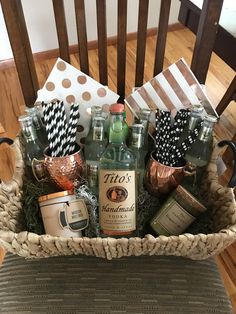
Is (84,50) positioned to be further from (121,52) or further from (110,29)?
(110,29)

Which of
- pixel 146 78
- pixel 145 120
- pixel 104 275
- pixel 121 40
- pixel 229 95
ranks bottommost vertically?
pixel 146 78

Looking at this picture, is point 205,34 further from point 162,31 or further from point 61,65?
point 61,65

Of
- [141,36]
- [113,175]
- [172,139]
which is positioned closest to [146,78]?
[141,36]

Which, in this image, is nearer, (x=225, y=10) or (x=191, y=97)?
(x=191, y=97)

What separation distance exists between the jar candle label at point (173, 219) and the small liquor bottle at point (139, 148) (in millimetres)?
89

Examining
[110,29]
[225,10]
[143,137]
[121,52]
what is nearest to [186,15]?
[225,10]

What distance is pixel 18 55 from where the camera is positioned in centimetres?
71

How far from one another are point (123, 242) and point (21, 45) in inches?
18.1

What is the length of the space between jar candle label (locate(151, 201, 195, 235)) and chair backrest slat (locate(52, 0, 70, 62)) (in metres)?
0.41

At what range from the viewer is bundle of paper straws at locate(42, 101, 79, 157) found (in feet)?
2.26

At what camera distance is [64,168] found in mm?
708

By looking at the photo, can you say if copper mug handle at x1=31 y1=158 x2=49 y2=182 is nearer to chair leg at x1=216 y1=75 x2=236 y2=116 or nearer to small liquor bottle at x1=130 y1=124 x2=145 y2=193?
small liquor bottle at x1=130 y1=124 x2=145 y2=193

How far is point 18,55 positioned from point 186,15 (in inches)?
26.6

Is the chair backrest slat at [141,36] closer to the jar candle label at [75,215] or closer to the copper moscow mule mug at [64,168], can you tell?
the copper moscow mule mug at [64,168]
